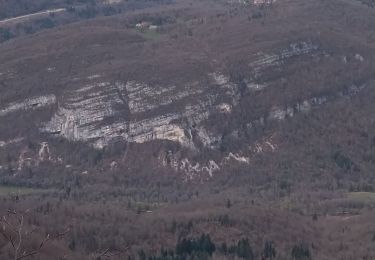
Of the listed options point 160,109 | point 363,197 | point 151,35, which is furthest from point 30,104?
point 363,197

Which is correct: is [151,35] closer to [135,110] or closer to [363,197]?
[135,110]

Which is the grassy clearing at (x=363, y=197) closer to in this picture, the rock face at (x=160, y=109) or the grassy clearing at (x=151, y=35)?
the rock face at (x=160, y=109)

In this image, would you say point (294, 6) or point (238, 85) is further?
point (294, 6)

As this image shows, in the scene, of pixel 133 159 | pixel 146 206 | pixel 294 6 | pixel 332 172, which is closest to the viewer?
pixel 146 206

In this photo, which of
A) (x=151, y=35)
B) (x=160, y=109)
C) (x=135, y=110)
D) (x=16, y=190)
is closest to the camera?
(x=16, y=190)

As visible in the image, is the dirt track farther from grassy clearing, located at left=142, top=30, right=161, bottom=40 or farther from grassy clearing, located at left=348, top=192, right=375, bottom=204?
grassy clearing, located at left=348, top=192, right=375, bottom=204

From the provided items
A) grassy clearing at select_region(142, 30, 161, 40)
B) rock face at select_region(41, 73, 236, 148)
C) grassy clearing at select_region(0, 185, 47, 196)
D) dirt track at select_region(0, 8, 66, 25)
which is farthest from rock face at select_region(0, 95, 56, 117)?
dirt track at select_region(0, 8, 66, 25)

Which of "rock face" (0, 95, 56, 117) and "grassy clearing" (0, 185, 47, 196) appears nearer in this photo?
"grassy clearing" (0, 185, 47, 196)

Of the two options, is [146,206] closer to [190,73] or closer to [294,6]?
[190,73]

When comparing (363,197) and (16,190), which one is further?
(16,190)

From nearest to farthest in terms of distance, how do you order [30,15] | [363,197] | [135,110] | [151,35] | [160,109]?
[363,197] → [160,109] → [135,110] → [151,35] → [30,15]

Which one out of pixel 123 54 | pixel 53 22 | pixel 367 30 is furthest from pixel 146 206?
pixel 53 22
